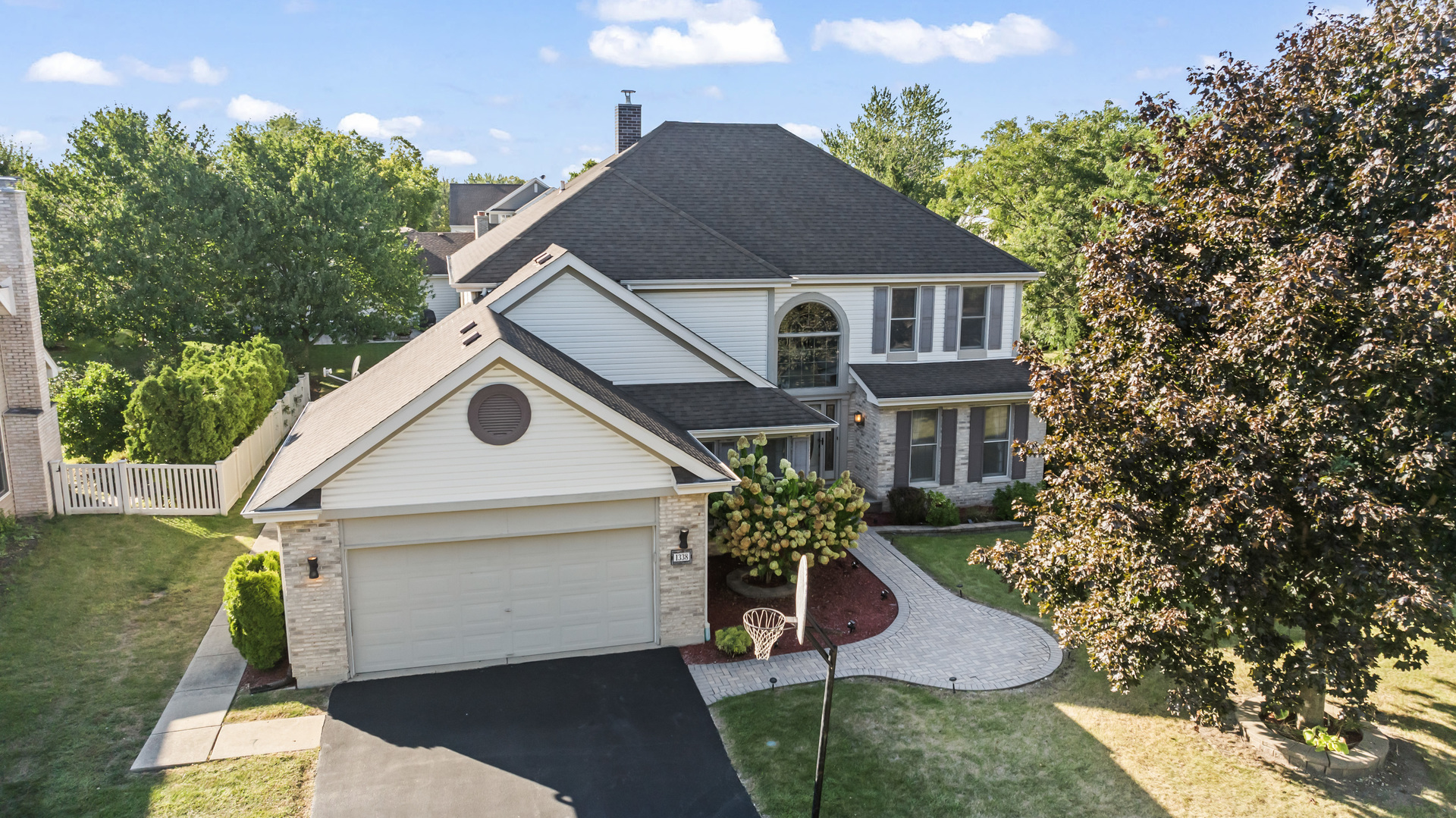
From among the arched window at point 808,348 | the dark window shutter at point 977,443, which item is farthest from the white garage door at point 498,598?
the dark window shutter at point 977,443

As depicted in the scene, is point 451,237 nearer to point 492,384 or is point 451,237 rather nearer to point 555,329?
point 555,329

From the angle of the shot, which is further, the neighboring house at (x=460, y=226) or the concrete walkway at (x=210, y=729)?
the neighboring house at (x=460, y=226)

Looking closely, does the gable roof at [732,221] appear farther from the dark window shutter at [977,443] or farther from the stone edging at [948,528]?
the stone edging at [948,528]

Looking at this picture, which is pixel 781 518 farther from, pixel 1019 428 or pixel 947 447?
pixel 1019 428

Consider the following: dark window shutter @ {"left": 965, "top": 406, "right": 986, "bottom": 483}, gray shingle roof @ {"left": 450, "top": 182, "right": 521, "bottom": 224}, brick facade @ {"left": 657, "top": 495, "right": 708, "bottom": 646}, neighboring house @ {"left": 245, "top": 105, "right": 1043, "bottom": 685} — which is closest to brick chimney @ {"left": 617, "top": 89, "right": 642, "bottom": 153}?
neighboring house @ {"left": 245, "top": 105, "right": 1043, "bottom": 685}

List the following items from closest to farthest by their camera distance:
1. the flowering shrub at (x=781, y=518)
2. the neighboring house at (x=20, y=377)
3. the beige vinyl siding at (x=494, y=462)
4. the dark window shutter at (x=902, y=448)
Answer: the beige vinyl siding at (x=494, y=462), the flowering shrub at (x=781, y=518), the neighboring house at (x=20, y=377), the dark window shutter at (x=902, y=448)
